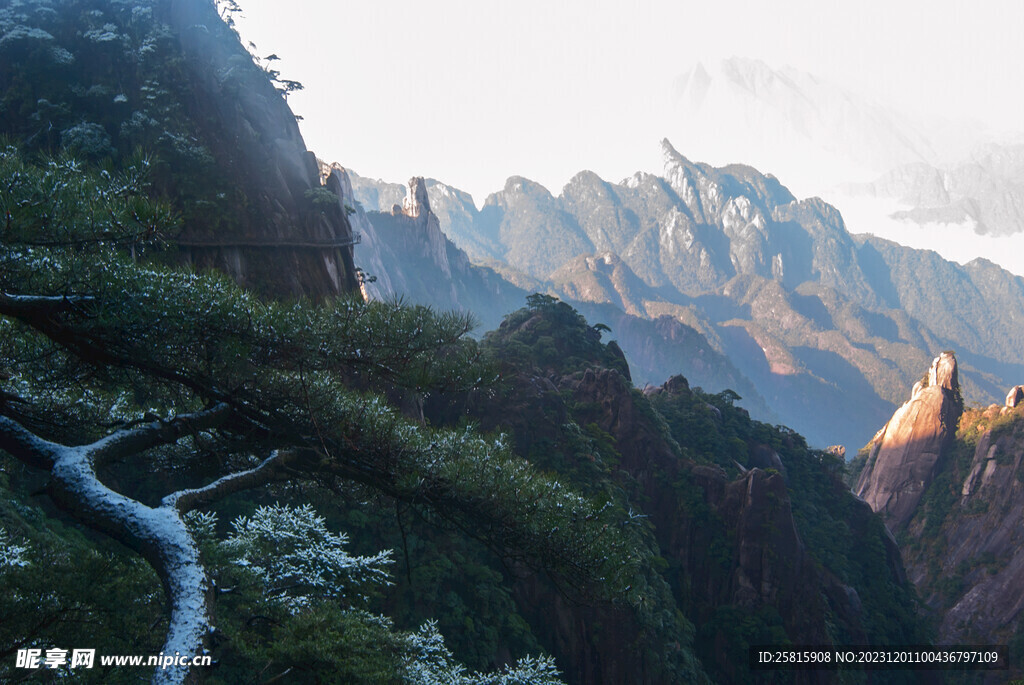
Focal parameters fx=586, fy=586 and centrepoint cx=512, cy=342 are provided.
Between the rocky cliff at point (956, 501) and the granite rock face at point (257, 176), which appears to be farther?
the rocky cliff at point (956, 501)

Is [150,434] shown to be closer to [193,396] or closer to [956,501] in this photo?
[193,396]

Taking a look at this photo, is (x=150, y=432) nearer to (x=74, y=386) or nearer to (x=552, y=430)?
(x=74, y=386)

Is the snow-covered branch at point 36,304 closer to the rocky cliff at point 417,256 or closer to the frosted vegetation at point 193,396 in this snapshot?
the frosted vegetation at point 193,396

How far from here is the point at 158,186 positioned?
1964 cm

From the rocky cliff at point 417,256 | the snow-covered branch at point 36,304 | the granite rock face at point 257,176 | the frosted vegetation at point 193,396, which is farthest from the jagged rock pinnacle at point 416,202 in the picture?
the snow-covered branch at point 36,304

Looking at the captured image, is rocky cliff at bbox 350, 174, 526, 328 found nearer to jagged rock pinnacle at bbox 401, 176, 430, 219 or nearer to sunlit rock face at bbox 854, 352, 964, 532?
jagged rock pinnacle at bbox 401, 176, 430, 219

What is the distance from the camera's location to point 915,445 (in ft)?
174

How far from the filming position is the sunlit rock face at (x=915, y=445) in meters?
52.0

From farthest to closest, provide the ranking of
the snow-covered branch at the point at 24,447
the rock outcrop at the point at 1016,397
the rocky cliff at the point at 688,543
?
1. the rock outcrop at the point at 1016,397
2. the rocky cliff at the point at 688,543
3. the snow-covered branch at the point at 24,447

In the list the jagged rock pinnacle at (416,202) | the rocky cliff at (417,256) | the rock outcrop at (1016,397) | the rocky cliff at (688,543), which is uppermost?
the jagged rock pinnacle at (416,202)

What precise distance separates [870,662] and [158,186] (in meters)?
37.1

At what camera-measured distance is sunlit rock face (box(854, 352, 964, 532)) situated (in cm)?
5200

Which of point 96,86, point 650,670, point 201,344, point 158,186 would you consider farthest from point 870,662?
point 96,86

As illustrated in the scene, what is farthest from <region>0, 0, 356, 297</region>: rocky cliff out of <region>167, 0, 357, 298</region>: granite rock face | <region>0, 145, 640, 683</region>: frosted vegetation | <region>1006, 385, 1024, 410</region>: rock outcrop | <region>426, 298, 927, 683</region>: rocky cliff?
<region>1006, 385, 1024, 410</region>: rock outcrop
